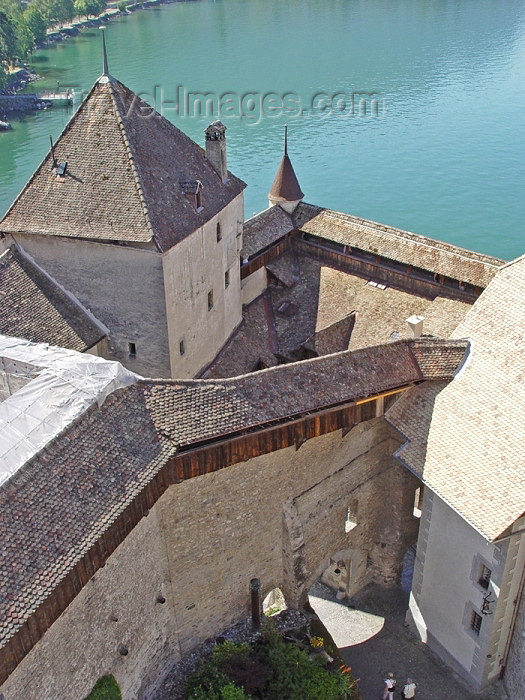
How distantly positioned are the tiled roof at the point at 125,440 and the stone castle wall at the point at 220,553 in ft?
4.52

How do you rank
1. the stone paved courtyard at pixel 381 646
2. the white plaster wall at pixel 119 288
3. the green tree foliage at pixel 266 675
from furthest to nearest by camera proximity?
the white plaster wall at pixel 119 288, the stone paved courtyard at pixel 381 646, the green tree foliage at pixel 266 675

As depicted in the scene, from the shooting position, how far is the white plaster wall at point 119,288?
20.2 metres

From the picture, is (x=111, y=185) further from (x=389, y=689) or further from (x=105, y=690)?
(x=389, y=689)

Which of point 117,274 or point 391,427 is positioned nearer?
point 391,427

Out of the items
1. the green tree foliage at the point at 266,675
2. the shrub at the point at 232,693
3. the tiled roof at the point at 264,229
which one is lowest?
the green tree foliage at the point at 266,675

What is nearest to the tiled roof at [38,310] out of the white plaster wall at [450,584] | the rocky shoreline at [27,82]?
the white plaster wall at [450,584]

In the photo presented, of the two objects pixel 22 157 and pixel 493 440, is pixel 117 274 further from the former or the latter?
pixel 22 157

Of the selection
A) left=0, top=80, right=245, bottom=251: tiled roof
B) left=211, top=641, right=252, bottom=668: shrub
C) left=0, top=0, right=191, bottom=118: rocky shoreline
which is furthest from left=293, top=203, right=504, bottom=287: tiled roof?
left=0, top=0, right=191, bottom=118: rocky shoreline

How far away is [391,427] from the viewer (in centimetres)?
1880

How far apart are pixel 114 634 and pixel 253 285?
45.9 ft

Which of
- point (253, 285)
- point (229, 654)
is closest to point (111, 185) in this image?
point (253, 285)

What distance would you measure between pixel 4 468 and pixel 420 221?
3732 cm

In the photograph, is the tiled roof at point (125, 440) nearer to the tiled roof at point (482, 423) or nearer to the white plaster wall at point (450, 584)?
the tiled roof at point (482, 423)

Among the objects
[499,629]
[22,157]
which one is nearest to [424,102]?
[22,157]
